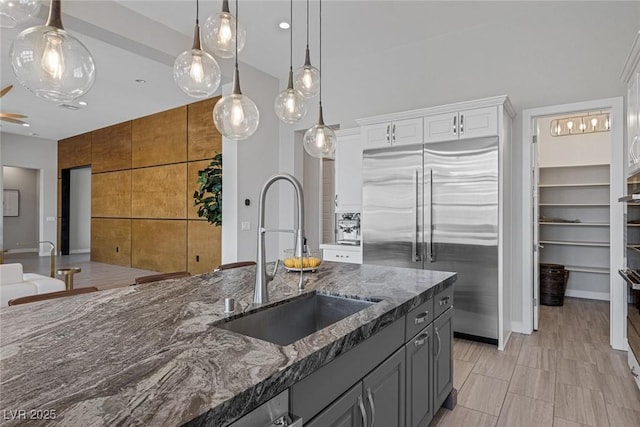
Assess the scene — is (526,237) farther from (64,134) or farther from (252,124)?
(64,134)

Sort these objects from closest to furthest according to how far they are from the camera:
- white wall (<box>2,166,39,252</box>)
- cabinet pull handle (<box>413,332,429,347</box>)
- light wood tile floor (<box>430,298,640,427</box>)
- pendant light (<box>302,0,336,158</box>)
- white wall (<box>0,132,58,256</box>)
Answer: cabinet pull handle (<box>413,332,429,347</box>)
light wood tile floor (<box>430,298,640,427</box>)
pendant light (<box>302,0,336,158</box>)
white wall (<box>0,132,58,256</box>)
white wall (<box>2,166,39,252</box>)

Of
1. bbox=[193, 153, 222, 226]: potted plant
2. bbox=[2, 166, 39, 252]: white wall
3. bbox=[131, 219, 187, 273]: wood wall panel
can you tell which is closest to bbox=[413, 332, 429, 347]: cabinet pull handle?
bbox=[193, 153, 222, 226]: potted plant

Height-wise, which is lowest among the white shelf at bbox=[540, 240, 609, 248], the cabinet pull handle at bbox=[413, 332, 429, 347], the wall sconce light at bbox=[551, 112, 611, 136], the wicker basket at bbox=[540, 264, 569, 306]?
the wicker basket at bbox=[540, 264, 569, 306]

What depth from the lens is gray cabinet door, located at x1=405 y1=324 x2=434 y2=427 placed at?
174 centimetres

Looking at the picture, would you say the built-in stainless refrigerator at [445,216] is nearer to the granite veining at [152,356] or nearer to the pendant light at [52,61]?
the granite veining at [152,356]

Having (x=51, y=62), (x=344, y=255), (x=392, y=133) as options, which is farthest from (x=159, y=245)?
(x=51, y=62)

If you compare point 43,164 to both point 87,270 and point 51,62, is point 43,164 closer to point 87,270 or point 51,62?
point 87,270

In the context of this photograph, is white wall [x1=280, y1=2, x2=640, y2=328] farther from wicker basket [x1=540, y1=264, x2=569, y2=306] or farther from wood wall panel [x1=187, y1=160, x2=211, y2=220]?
wood wall panel [x1=187, y1=160, x2=211, y2=220]

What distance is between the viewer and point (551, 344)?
358 centimetres

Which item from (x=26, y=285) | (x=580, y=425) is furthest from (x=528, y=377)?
(x=26, y=285)

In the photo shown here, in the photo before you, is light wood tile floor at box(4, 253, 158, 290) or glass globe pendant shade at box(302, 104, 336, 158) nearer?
glass globe pendant shade at box(302, 104, 336, 158)

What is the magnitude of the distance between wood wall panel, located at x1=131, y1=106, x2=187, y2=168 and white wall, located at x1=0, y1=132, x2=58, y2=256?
4.08 meters

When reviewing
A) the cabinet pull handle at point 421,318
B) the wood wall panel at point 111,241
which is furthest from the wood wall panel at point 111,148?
the cabinet pull handle at point 421,318

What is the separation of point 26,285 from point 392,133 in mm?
4517
